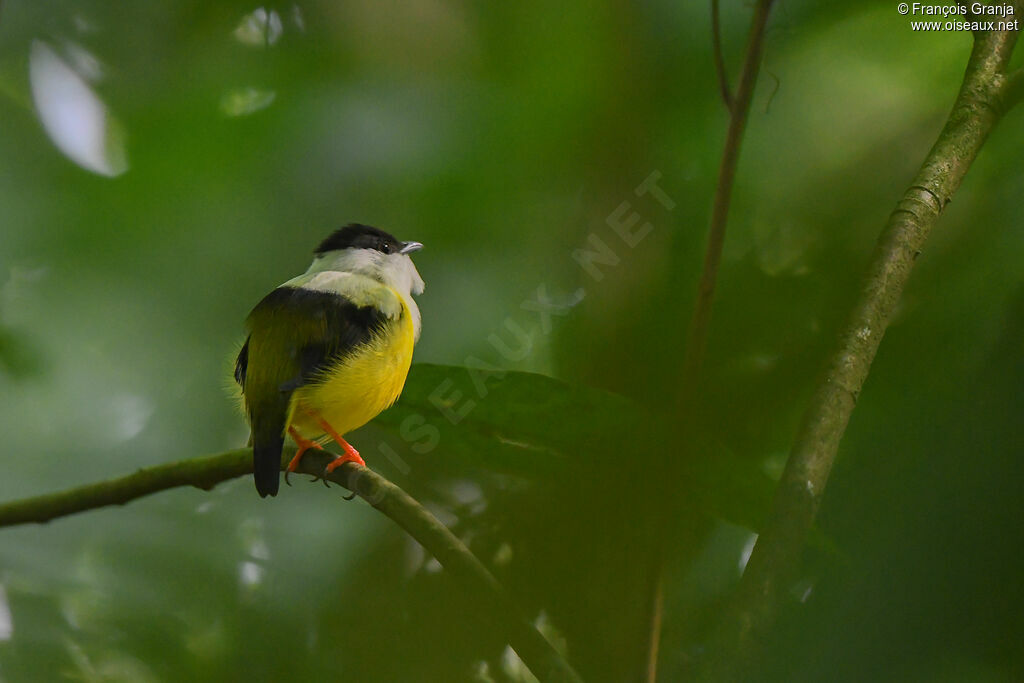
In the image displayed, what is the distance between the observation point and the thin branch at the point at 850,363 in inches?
11.9

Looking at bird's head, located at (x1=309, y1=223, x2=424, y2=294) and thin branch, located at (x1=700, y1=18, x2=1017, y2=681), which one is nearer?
thin branch, located at (x1=700, y1=18, x2=1017, y2=681)

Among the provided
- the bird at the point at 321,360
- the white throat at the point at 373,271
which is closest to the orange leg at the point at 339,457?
the bird at the point at 321,360

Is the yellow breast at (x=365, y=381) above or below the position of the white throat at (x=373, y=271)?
below

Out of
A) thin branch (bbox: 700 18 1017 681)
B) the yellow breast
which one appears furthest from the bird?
thin branch (bbox: 700 18 1017 681)

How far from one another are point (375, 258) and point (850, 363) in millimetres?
494

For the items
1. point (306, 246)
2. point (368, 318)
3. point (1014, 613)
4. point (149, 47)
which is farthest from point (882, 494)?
point (149, 47)

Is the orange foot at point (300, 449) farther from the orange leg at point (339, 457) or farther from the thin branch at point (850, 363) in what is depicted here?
the thin branch at point (850, 363)

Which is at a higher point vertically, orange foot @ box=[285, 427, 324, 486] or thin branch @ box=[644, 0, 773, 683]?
thin branch @ box=[644, 0, 773, 683]

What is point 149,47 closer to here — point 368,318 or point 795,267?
point 368,318

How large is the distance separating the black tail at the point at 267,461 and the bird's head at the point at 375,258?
8.4 inches

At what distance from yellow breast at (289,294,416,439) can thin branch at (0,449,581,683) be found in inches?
1.9

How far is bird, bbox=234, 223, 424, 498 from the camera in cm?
67

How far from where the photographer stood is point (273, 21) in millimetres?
873

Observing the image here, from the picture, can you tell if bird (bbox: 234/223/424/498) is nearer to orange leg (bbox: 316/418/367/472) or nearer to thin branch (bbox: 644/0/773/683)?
orange leg (bbox: 316/418/367/472)
